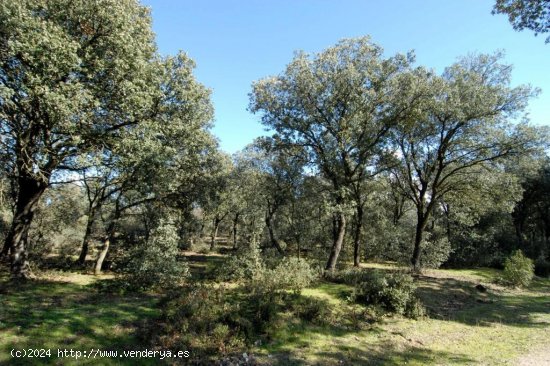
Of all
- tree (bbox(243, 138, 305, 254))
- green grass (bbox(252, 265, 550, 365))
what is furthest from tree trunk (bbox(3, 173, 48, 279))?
green grass (bbox(252, 265, 550, 365))

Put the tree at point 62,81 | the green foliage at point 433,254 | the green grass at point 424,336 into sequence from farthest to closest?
1. the green foliage at point 433,254
2. the tree at point 62,81
3. the green grass at point 424,336

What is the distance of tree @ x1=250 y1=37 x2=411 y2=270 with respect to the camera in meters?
18.1

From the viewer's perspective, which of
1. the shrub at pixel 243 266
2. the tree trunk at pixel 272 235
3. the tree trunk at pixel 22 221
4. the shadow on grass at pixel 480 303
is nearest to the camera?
the shadow on grass at pixel 480 303

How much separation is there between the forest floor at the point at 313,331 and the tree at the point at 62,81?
544 centimetres

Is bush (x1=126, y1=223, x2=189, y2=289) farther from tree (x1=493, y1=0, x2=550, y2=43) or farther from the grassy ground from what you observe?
tree (x1=493, y1=0, x2=550, y2=43)

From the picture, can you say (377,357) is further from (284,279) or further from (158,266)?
(158,266)

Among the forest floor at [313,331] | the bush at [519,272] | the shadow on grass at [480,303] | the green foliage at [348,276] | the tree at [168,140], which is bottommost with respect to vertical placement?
the forest floor at [313,331]

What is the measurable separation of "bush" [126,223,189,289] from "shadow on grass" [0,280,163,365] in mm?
1342

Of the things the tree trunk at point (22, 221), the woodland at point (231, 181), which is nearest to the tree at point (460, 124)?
the woodland at point (231, 181)

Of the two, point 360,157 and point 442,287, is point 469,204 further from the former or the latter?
point 360,157

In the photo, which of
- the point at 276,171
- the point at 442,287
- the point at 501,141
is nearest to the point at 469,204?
the point at 501,141

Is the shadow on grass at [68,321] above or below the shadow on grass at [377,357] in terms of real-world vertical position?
above

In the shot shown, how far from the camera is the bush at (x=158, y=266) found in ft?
48.2

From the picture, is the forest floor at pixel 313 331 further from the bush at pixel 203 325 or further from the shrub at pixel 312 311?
the bush at pixel 203 325
